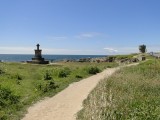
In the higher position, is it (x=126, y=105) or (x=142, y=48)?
(x=142, y=48)

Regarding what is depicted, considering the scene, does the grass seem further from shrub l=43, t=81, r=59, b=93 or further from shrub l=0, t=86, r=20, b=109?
shrub l=43, t=81, r=59, b=93

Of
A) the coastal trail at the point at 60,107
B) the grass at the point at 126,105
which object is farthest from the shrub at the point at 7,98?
the grass at the point at 126,105

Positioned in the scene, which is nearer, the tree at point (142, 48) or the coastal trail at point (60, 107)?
the coastal trail at point (60, 107)

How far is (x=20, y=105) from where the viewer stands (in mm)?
19859

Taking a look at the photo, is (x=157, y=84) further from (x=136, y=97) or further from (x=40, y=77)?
(x=40, y=77)

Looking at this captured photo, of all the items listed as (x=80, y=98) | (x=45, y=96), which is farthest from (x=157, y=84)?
(x=45, y=96)

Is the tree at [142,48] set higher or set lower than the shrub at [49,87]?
higher

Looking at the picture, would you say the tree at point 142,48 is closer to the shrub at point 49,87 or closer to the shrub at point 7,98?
the shrub at point 49,87

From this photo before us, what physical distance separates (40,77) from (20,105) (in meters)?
13.7


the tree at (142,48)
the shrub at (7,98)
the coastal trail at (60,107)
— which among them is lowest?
the coastal trail at (60,107)

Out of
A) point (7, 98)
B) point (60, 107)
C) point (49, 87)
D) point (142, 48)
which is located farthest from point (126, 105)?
point (142, 48)

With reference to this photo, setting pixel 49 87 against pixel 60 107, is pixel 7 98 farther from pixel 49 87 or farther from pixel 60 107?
pixel 49 87

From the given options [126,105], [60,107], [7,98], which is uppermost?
[126,105]

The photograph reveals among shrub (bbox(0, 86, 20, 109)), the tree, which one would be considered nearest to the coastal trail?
shrub (bbox(0, 86, 20, 109))
